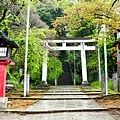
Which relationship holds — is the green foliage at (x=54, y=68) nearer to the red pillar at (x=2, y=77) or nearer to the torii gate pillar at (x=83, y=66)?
the torii gate pillar at (x=83, y=66)

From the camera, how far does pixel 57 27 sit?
1561cm

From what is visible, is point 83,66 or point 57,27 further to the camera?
point 83,66

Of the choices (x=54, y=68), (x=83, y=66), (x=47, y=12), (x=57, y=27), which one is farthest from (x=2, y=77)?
(x=47, y=12)

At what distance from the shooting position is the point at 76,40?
1176 inches

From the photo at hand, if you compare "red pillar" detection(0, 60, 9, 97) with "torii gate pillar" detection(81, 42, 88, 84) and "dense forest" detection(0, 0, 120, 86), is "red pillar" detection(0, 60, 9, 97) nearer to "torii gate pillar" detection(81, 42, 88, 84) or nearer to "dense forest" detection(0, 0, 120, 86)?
"dense forest" detection(0, 0, 120, 86)

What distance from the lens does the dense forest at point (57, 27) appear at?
40.6 feet

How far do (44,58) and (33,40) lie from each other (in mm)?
2375

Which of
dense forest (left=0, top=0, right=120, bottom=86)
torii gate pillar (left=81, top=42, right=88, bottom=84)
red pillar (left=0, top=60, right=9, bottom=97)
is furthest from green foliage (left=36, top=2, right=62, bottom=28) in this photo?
red pillar (left=0, top=60, right=9, bottom=97)

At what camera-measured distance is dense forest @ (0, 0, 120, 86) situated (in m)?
12.4

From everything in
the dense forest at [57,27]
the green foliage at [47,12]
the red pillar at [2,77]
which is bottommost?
the red pillar at [2,77]

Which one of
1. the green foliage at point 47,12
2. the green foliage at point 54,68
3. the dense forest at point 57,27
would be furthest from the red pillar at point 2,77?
the green foliage at point 47,12

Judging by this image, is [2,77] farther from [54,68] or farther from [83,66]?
[54,68]

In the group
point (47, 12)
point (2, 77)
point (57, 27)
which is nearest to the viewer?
point (2, 77)

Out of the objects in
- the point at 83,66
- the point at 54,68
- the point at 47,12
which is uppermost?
the point at 47,12
